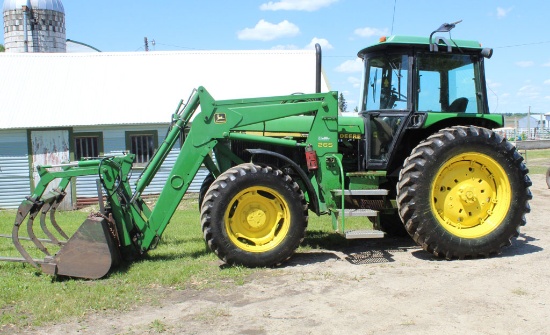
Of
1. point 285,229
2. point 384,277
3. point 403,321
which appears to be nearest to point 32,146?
point 285,229

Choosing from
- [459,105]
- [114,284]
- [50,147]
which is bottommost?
[114,284]

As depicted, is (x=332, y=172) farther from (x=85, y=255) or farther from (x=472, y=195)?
(x=85, y=255)

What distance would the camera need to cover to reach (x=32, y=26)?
20859 millimetres

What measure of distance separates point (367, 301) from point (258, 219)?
5.83 ft

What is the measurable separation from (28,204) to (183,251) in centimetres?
205

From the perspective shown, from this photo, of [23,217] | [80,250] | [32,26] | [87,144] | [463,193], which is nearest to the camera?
[80,250]

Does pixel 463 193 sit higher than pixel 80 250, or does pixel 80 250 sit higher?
pixel 463 193

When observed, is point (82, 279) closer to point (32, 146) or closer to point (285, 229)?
point (285, 229)

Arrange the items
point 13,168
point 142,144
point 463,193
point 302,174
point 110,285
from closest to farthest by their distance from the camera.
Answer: point 110,285 → point 302,174 → point 463,193 → point 13,168 → point 142,144

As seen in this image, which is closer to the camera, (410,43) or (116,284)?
(116,284)

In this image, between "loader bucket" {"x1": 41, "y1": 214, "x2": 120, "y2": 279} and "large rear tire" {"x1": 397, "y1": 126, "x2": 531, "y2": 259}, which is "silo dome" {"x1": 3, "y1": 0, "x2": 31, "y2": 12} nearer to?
"loader bucket" {"x1": 41, "y1": 214, "x2": 120, "y2": 279}

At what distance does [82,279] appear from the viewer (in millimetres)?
5812

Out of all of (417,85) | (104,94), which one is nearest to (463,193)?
(417,85)

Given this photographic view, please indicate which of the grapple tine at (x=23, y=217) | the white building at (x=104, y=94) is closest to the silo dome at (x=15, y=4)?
the white building at (x=104, y=94)
